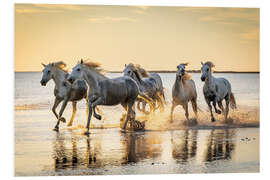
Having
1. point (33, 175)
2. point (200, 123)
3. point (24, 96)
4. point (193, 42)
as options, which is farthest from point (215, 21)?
point (33, 175)

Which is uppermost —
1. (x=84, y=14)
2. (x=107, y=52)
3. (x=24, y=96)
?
(x=84, y=14)

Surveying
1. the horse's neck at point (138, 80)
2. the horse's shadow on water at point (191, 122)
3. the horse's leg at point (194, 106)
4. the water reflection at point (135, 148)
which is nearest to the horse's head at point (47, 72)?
the water reflection at point (135, 148)

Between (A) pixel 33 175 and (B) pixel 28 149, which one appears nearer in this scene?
(A) pixel 33 175

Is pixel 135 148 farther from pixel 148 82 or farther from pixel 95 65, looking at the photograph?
pixel 148 82

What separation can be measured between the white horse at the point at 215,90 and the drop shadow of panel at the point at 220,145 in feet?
2.00

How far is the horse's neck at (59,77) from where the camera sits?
10.8 m

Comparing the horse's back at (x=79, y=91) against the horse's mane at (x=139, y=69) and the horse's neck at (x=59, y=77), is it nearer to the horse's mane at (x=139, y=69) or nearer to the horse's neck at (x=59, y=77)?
the horse's neck at (x=59, y=77)

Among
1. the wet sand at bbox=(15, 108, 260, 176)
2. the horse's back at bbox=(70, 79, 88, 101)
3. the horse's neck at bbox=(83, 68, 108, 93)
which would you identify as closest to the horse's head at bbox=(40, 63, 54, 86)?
the horse's back at bbox=(70, 79, 88, 101)

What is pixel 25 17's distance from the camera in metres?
10.4

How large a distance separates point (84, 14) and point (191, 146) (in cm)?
334

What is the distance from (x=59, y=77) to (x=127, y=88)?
1.40 meters
